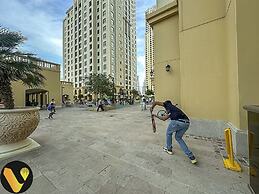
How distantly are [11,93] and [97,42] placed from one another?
68696 mm

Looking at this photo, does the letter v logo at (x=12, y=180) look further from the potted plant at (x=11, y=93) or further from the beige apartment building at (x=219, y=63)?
the beige apartment building at (x=219, y=63)

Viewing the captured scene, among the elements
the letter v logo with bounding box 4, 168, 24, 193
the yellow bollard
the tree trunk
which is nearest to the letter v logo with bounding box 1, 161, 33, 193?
the letter v logo with bounding box 4, 168, 24, 193

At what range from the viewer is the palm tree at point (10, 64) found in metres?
4.73

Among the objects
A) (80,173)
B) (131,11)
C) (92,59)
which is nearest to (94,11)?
(92,59)

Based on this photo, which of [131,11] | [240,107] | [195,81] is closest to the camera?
[240,107]

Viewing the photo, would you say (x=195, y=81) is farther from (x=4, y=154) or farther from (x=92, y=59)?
(x=92, y=59)

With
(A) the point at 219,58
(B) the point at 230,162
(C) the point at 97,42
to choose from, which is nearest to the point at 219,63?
(A) the point at 219,58

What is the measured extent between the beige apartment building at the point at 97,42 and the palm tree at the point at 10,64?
2276 inches

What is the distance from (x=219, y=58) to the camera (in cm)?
620

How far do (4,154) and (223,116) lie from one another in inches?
270

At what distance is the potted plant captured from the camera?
4254 mm

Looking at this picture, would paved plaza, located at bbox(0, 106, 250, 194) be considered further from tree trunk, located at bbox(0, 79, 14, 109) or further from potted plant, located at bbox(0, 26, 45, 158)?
tree trunk, located at bbox(0, 79, 14, 109)

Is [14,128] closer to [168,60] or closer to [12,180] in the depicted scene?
[12,180]

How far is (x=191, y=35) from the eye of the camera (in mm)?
6938
